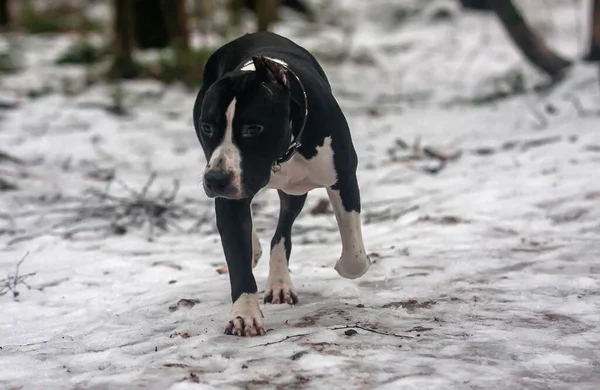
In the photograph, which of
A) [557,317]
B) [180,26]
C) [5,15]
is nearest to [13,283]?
[557,317]

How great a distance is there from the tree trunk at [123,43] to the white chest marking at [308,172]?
6.89 metres

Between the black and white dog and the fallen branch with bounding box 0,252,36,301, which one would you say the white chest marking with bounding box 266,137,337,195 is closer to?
the black and white dog

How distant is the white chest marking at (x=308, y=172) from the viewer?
321 centimetres

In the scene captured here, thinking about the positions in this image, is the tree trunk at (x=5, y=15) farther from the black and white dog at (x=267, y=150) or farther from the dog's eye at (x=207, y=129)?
the dog's eye at (x=207, y=129)

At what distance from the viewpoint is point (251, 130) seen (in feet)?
9.43

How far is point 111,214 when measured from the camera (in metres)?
5.29

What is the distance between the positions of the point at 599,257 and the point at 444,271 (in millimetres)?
787

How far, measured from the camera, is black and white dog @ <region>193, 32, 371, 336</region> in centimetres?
286

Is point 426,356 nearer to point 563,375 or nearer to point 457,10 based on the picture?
point 563,375

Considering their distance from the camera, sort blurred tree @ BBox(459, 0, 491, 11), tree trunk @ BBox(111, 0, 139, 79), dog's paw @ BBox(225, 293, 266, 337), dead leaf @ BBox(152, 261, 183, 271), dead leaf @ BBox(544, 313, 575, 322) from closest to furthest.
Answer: dog's paw @ BBox(225, 293, 266, 337) < dead leaf @ BBox(544, 313, 575, 322) < dead leaf @ BBox(152, 261, 183, 271) < tree trunk @ BBox(111, 0, 139, 79) < blurred tree @ BBox(459, 0, 491, 11)

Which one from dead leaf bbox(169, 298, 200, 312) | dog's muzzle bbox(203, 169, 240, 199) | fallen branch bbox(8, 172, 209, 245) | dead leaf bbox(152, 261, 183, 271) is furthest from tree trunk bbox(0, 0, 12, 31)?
dog's muzzle bbox(203, 169, 240, 199)

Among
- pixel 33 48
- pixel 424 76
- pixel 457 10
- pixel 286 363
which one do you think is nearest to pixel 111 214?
pixel 286 363

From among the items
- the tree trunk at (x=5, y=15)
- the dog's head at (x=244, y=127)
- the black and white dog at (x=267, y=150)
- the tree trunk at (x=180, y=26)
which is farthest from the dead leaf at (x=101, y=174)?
the tree trunk at (x=5, y=15)

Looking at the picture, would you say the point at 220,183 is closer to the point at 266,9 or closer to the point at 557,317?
the point at 557,317
